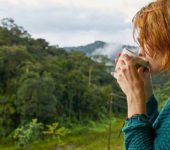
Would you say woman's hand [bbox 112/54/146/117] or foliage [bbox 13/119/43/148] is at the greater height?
woman's hand [bbox 112/54/146/117]

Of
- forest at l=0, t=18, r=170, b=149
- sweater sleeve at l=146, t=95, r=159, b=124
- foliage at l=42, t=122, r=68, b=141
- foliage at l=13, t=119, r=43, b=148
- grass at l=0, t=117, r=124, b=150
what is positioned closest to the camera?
sweater sleeve at l=146, t=95, r=159, b=124

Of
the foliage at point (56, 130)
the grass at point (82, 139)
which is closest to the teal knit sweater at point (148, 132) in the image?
the foliage at point (56, 130)

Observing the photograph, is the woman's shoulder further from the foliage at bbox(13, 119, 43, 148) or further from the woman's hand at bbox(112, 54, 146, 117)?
the foliage at bbox(13, 119, 43, 148)

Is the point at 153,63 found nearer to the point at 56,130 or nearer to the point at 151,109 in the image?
the point at 151,109

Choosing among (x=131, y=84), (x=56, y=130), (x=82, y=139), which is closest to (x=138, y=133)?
(x=131, y=84)

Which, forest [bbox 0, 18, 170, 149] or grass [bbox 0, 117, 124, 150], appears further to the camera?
forest [bbox 0, 18, 170, 149]

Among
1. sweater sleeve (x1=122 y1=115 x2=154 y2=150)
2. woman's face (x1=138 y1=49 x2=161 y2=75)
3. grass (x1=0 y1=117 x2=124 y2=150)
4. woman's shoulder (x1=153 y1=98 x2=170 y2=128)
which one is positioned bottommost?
grass (x1=0 y1=117 x2=124 y2=150)

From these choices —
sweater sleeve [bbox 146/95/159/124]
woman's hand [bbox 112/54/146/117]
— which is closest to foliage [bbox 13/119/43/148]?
sweater sleeve [bbox 146/95/159/124]

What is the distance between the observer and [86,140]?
76.8 feet

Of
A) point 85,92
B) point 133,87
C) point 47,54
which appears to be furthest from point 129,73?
point 47,54

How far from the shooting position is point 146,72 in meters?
1.23

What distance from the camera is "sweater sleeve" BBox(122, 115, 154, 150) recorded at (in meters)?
1.11

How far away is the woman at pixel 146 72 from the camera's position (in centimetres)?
109

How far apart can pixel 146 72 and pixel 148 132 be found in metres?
0.17
